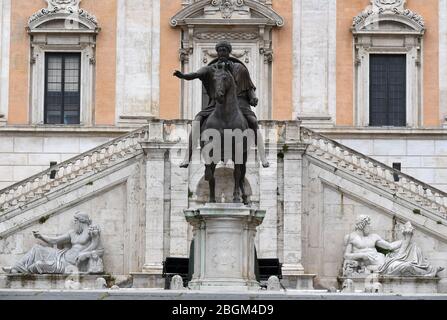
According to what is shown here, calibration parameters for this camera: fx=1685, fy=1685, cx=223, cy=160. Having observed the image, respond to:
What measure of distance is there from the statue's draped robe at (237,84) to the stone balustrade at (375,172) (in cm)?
1362

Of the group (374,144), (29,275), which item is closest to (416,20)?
(374,144)

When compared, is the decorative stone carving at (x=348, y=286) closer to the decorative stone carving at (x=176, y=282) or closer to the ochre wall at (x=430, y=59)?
the decorative stone carving at (x=176, y=282)

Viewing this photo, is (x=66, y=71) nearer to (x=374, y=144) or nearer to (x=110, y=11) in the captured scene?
(x=110, y=11)

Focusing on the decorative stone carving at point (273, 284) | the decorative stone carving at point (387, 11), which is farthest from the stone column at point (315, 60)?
the decorative stone carving at point (273, 284)

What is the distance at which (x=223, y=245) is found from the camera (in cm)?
3547

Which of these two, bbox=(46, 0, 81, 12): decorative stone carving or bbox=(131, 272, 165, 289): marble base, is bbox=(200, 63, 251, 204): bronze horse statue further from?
bbox=(46, 0, 81, 12): decorative stone carving

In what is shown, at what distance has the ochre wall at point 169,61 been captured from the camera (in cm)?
5669

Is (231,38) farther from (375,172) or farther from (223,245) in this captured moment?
(223,245)

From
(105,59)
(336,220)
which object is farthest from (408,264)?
(105,59)

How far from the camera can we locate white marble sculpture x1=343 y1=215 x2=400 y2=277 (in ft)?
161

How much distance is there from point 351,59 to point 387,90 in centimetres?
161


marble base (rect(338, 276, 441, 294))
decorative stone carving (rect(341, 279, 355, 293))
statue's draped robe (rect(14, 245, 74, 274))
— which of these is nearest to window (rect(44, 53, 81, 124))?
statue's draped robe (rect(14, 245, 74, 274))

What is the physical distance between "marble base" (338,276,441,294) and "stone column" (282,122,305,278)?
165 cm
